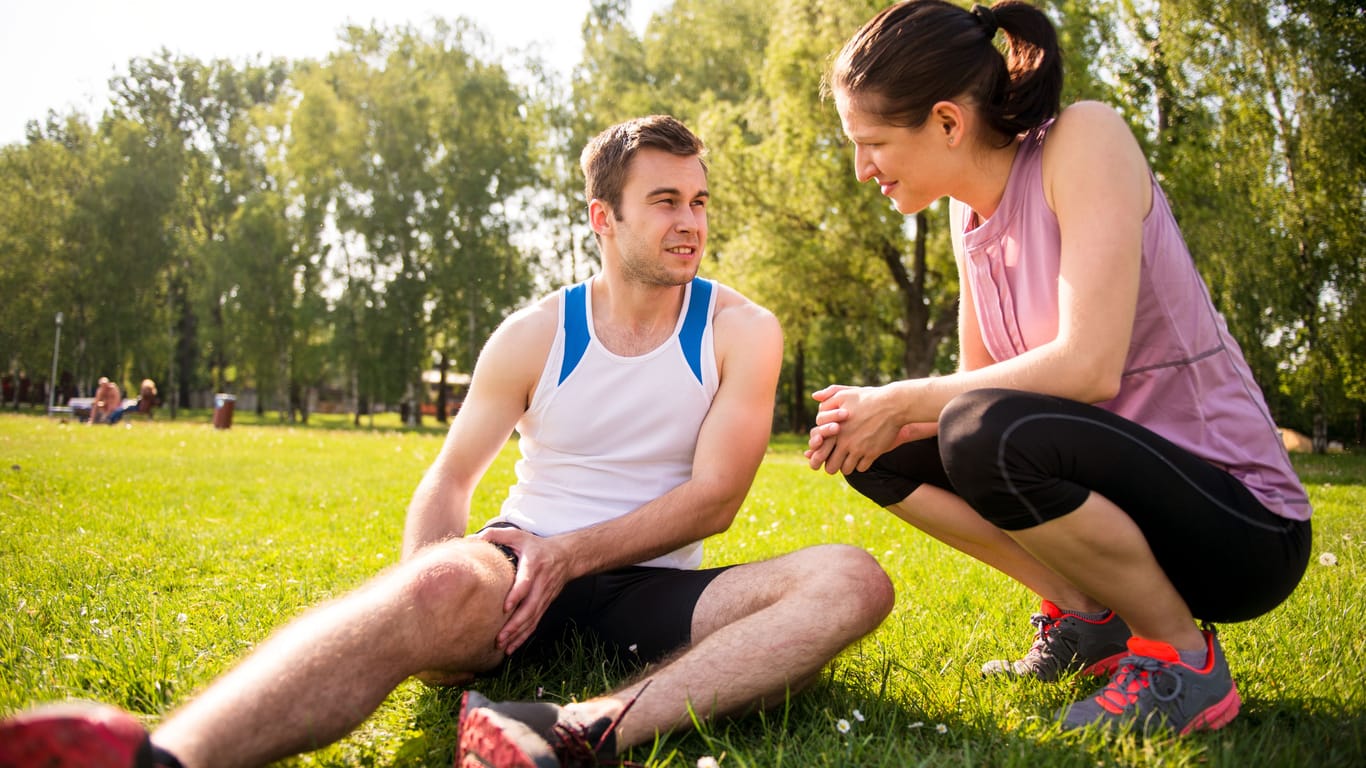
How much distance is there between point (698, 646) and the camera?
8.09 ft

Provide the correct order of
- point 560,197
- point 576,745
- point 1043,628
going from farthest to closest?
point 560,197, point 1043,628, point 576,745

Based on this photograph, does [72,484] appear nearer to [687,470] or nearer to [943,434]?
[687,470]

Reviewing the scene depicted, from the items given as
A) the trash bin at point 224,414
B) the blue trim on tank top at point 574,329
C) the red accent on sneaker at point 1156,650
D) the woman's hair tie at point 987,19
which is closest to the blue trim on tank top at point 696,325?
the blue trim on tank top at point 574,329

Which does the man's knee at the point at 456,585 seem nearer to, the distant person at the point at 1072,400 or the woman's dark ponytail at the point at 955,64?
the distant person at the point at 1072,400

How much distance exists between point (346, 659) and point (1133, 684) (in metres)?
2.03

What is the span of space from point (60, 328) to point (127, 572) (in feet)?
150

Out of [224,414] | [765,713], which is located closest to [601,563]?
[765,713]

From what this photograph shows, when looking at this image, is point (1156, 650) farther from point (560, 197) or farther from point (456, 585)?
point (560, 197)

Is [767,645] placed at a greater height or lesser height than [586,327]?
lesser

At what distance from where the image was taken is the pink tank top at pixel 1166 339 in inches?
103

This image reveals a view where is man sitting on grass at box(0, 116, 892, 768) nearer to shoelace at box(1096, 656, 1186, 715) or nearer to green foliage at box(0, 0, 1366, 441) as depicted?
shoelace at box(1096, 656, 1186, 715)

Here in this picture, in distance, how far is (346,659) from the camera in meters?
2.12

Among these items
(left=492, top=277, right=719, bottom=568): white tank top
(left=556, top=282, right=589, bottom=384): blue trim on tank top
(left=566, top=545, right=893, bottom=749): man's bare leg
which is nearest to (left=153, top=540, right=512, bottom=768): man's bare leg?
(left=566, top=545, right=893, bottom=749): man's bare leg

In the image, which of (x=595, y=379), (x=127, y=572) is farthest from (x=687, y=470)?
(x=127, y=572)
